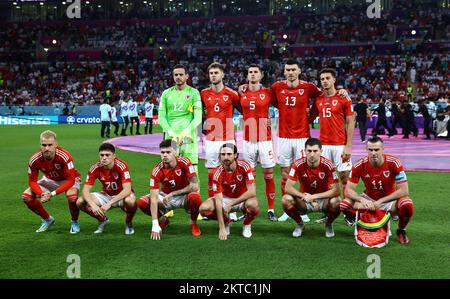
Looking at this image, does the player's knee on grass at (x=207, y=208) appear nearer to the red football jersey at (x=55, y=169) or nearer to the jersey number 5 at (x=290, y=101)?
the red football jersey at (x=55, y=169)

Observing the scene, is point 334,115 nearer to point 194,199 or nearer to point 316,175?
point 316,175

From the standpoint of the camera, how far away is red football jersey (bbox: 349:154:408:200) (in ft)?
25.3

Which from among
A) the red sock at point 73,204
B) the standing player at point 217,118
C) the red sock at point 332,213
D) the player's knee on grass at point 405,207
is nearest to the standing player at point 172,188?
the red sock at point 73,204

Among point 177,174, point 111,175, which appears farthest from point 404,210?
point 111,175

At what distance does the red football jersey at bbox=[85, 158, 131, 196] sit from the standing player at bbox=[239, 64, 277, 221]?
2.09 meters

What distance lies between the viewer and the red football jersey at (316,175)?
8023mm

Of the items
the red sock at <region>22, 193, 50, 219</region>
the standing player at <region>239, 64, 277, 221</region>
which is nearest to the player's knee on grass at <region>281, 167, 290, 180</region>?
the standing player at <region>239, 64, 277, 221</region>

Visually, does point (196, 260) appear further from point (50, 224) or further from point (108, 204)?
point (50, 224)

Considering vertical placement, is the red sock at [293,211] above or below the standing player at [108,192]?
below

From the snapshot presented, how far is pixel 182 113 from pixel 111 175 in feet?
5.70

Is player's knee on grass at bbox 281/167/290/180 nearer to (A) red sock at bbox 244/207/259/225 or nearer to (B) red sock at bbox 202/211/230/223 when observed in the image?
(A) red sock at bbox 244/207/259/225

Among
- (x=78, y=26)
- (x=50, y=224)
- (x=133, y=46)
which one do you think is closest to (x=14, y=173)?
(x=50, y=224)
